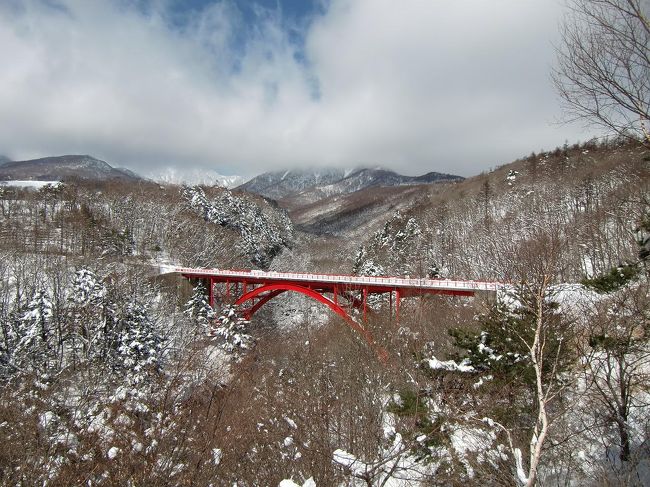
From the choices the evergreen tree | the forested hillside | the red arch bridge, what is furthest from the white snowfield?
the evergreen tree

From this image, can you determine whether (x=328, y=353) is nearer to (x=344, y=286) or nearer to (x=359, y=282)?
(x=359, y=282)

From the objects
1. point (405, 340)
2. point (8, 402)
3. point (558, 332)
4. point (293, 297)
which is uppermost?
point (558, 332)

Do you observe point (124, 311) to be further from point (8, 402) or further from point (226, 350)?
point (8, 402)

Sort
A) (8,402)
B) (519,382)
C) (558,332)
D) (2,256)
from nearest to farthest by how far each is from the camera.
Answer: (558,332)
(519,382)
(8,402)
(2,256)

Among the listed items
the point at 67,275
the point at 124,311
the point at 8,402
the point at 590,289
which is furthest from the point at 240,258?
the point at 590,289

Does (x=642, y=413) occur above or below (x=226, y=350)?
above

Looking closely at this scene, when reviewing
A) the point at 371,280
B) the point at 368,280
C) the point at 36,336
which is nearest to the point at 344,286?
the point at 368,280

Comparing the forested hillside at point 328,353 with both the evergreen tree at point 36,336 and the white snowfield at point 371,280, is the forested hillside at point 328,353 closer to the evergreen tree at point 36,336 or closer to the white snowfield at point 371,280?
the evergreen tree at point 36,336
